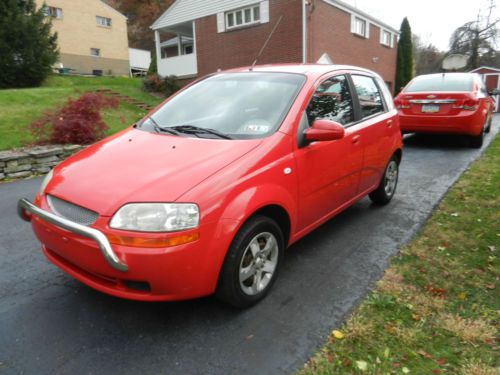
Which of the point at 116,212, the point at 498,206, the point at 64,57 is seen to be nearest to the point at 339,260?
the point at 116,212

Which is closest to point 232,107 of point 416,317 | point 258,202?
point 258,202

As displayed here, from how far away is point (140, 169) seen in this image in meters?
2.52

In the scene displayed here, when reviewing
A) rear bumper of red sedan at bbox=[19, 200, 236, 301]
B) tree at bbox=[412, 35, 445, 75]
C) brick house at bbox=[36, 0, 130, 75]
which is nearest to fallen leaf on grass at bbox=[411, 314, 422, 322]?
rear bumper of red sedan at bbox=[19, 200, 236, 301]

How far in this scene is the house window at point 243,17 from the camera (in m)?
17.1

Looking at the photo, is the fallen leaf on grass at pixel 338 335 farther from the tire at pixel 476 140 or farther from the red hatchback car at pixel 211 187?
the tire at pixel 476 140

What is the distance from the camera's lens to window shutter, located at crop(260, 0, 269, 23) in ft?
53.8

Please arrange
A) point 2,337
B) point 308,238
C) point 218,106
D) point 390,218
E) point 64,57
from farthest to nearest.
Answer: point 64,57
point 390,218
point 308,238
point 218,106
point 2,337

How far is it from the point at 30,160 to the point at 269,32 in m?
12.5

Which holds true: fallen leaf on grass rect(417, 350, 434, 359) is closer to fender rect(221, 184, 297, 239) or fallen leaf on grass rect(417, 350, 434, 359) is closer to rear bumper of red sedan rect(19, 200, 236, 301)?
fender rect(221, 184, 297, 239)

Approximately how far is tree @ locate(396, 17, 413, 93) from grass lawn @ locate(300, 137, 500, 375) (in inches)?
954

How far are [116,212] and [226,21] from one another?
17931 mm

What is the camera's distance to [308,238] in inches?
155

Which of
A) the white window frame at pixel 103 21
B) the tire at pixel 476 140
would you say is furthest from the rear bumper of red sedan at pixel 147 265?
the white window frame at pixel 103 21

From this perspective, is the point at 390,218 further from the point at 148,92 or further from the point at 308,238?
the point at 148,92
